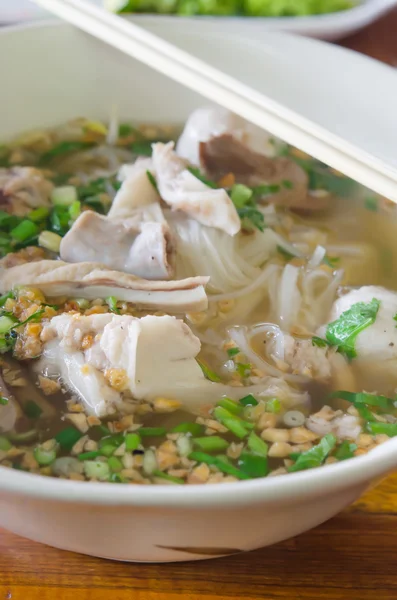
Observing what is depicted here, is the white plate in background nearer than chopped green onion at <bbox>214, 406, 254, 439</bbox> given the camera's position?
No

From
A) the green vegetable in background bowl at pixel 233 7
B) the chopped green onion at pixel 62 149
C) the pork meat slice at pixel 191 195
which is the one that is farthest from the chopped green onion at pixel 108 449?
the green vegetable in background bowl at pixel 233 7

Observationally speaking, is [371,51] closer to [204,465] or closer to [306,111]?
[306,111]

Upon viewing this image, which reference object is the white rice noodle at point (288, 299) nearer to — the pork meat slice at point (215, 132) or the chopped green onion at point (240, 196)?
the chopped green onion at point (240, 196)

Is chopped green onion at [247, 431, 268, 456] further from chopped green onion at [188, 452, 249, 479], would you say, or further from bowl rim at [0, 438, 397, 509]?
bowl rim at [0, 438, 397, 509]

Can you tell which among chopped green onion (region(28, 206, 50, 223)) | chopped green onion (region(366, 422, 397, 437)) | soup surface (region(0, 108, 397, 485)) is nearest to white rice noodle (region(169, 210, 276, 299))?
soup surface (region(0, 108, 397, 485))

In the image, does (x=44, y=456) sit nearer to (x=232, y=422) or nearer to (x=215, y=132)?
(x=232, y=422)
